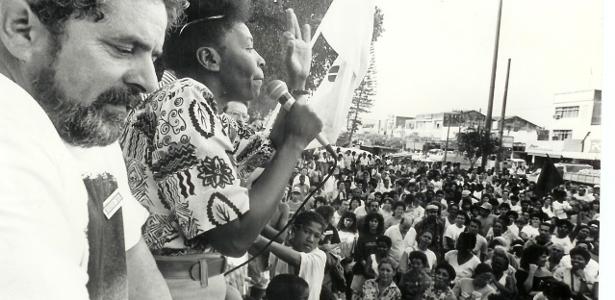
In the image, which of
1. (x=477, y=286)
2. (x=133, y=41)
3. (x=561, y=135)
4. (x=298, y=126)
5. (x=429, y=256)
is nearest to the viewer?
(x=133, y=41)

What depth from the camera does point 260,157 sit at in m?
1.29

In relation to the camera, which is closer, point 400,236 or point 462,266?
point 400,236

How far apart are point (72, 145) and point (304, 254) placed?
0.98m

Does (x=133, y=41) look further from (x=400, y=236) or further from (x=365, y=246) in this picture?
(x=400, y=236)

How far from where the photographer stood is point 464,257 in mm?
2701

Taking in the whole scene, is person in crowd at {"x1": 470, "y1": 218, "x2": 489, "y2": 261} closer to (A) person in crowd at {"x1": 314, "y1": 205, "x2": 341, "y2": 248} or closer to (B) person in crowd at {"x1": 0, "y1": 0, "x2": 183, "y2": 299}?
(A) person in crowd at {"x1": 314, "y1": 205, "x2": 341, "y2": 248}

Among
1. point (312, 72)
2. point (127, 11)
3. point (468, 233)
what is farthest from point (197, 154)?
point (468, 233)

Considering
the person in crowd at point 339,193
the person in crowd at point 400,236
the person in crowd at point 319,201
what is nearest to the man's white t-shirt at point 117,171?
the person in crowd at point 319,201

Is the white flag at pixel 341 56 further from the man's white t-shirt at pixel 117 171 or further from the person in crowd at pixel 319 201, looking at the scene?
the man's white t-shirt at pixel 117 171

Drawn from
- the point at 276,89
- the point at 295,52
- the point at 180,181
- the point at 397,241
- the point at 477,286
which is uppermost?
the point at 295,52

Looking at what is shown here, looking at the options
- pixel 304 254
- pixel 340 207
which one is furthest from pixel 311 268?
pixel 340 207

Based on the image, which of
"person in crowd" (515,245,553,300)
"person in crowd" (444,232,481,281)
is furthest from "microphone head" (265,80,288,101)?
"person in crowd" (444,232,481,281)

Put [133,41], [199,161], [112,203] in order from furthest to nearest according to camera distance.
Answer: [199,161], [133,41], [112,203]

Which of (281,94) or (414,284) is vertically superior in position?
(281,94)
